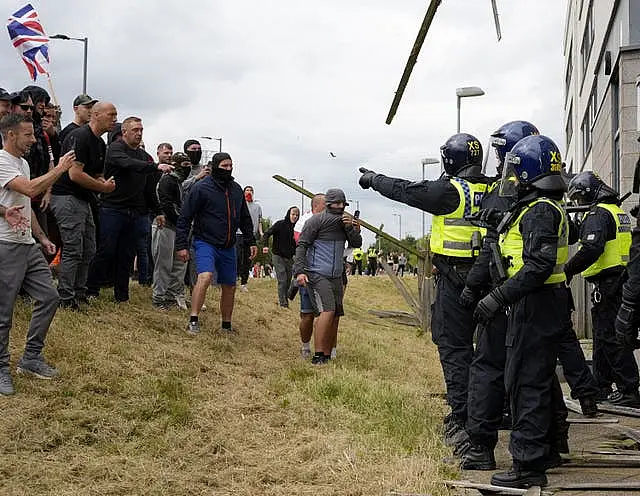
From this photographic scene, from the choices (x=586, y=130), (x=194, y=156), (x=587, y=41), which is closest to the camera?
(x=194, y=156)

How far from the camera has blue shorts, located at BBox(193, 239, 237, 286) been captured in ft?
32.8

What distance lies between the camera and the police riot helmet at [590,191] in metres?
8.95

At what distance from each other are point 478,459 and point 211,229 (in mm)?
4777

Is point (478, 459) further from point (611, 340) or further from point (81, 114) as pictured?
point (81, 114)

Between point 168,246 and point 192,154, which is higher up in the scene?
point 192,154

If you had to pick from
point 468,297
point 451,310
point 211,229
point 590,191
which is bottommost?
point 451,310

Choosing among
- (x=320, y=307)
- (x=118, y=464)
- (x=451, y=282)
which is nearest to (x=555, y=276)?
(x=451, y=282)

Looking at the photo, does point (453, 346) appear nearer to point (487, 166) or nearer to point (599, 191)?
point (487, 166)

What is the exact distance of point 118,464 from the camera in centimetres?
604

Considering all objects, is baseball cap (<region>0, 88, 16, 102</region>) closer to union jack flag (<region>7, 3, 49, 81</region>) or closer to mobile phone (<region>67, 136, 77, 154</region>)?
mobile phone (<region>67, 136, 77, 154</region>)

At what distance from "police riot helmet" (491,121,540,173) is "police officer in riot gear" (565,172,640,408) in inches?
84.6

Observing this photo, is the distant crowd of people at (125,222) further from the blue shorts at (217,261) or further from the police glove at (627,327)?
the police glove at (627,327)

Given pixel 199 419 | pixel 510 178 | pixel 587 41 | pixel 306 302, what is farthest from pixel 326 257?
pixel 587 41

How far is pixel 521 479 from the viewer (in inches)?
Answer: 218
